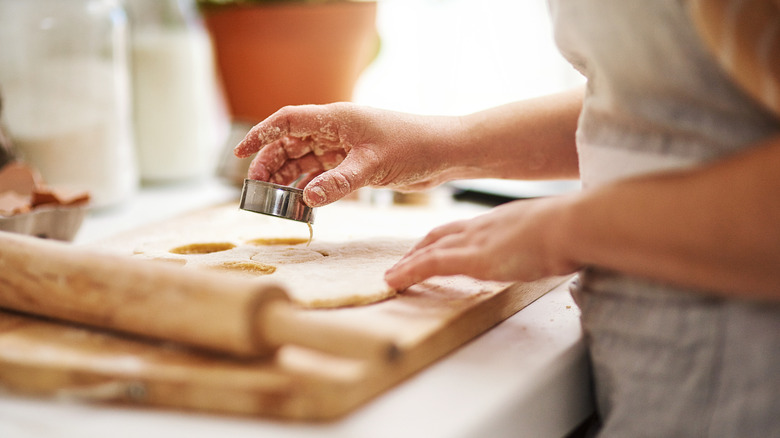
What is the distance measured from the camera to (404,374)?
23.0 inches

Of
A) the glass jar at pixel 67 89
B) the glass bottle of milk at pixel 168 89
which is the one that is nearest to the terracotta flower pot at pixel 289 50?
the glass bottle of milk at pixel 168 89

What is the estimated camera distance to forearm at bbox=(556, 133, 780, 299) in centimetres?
48

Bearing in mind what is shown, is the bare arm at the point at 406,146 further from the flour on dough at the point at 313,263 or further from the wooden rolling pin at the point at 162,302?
the wooden rolling pin at the point at 162,302

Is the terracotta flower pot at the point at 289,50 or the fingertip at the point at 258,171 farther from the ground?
the terracotta flower pot at the point at 289,50

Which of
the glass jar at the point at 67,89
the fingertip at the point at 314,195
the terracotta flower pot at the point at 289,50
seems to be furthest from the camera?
the terracotta flower pot at the point at 289,50

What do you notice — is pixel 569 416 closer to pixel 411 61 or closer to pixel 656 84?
pixel 656 84

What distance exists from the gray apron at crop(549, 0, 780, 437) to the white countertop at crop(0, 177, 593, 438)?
0.17ft

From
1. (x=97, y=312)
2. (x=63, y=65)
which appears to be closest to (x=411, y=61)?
(x=63, y=65)

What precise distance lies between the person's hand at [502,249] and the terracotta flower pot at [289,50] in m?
0.98

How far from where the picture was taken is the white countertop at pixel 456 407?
50 cm

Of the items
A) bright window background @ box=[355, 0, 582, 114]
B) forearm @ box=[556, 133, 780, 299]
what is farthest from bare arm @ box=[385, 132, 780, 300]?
bright window background @ box=[355, 0, 582, 114]

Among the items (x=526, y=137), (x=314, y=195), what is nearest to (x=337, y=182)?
(x=314, y=195)

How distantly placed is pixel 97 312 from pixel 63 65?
2.79 feet

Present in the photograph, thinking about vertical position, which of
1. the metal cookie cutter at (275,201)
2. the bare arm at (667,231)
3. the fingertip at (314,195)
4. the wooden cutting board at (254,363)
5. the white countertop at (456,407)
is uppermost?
the bare arm at (667,231)
